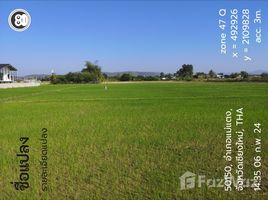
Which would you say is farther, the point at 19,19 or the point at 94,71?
the point at 94,71

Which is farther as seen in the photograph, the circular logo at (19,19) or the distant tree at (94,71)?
the distant tree at (94,71)

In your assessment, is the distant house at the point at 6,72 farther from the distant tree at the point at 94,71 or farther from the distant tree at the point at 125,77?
the distant tree at the point at 125,77

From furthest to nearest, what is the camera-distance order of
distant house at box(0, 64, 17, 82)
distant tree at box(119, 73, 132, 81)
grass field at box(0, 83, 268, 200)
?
1. distant tree at box(119, 73, 132, 81)
2. distant house at box(0, 64, 17, 82)
3. grass field at box(0, 83, 268, 200)

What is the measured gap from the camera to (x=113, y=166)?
248 inches

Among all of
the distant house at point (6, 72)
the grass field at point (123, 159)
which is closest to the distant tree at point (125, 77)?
the distant house at point (6, 72)

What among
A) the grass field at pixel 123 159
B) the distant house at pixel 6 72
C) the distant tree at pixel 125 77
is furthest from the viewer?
the distant tree at pixel 125 77

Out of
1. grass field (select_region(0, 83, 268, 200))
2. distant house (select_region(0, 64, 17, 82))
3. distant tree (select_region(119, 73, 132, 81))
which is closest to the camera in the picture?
grass field (select_region(0, 83, 268, 200))

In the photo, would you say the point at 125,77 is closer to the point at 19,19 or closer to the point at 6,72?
the point at 6,72

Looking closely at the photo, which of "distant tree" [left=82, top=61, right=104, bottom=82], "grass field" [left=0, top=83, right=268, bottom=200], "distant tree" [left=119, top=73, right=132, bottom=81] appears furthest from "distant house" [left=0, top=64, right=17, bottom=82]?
"grass field" [left=0, top=83, right=268, bottom=200]

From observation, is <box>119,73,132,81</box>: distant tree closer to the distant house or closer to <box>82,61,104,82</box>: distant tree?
<box>82,61,104,82</box>: distant tree

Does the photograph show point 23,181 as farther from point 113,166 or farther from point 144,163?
point 144,163

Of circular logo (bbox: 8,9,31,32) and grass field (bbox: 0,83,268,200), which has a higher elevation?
circular logo (bbox: 8,9,31,32)

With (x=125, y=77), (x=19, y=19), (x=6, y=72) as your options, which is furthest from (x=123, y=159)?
(x=125, y=77)

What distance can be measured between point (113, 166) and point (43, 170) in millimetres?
1257
